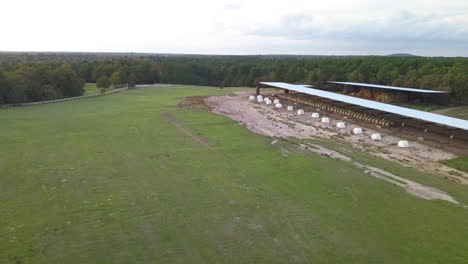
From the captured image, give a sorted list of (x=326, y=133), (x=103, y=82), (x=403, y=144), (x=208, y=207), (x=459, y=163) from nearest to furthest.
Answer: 1. (x=208, y=207)
2. (x=459, y=163)
3. (x=403, y=144)
4. (x=326, y=133)
5. (x=103, y=82)

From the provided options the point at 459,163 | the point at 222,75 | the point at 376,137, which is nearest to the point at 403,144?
the point at 376,137

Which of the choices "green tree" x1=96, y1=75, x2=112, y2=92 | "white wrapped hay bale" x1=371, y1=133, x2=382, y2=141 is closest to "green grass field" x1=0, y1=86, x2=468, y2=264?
"white wrapped hay bale" x1=371, y1=133, x2=382, y2=141

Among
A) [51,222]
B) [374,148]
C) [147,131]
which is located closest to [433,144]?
[374,148]

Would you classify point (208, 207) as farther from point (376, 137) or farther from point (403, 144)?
point (376, 137)

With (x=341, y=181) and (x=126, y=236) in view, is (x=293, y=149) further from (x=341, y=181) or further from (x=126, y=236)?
(x=126, y=236)

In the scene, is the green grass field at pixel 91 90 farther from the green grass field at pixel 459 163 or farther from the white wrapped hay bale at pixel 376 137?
the green grass field at pixel 459 163

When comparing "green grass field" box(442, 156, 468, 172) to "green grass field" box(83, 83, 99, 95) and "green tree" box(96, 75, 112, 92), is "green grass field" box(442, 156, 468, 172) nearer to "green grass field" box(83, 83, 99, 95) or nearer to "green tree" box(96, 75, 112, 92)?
"green tree" box(96, 75, 112, 92)
